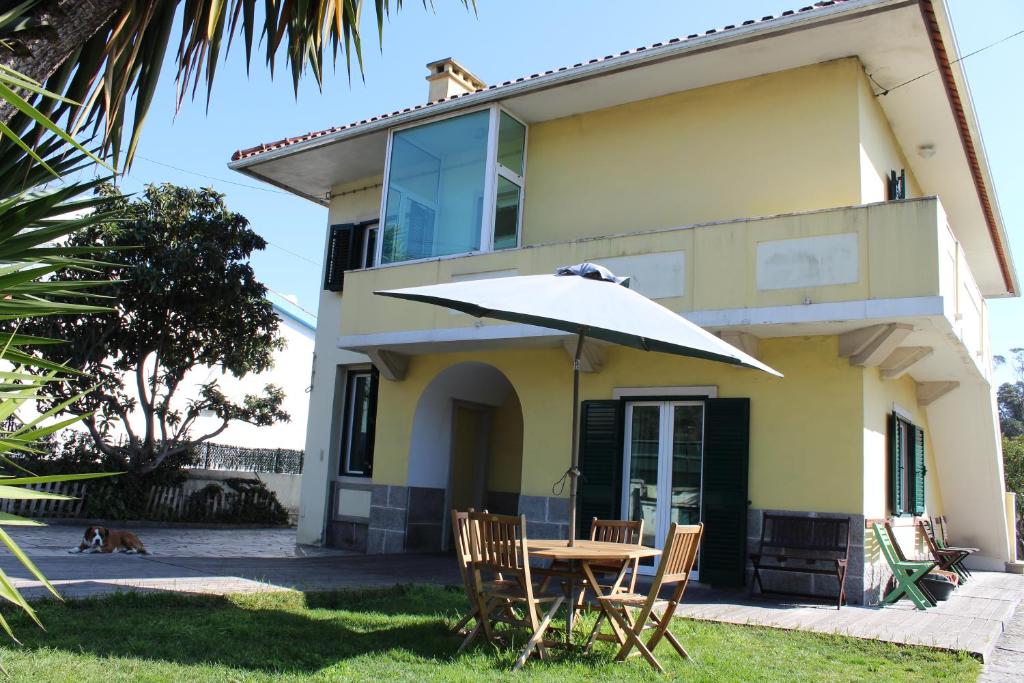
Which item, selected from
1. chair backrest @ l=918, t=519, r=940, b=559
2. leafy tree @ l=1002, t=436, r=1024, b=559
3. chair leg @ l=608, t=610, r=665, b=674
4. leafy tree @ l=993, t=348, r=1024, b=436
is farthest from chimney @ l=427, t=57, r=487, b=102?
leafy tree @ l=993, t=348, r=1024, b=436

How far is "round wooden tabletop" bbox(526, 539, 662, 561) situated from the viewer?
562cm

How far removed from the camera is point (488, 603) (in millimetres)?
6051

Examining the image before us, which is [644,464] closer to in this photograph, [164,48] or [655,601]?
[655,601]

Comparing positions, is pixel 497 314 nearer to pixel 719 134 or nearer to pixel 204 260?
pixel 719 134

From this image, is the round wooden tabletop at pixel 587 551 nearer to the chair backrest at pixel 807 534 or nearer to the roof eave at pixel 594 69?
the chair backrest at pixel 807 534

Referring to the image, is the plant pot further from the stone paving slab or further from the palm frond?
the palm frond

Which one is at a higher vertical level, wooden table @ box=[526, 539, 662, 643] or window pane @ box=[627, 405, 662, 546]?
window pane @ box=[627, 405, 662, 546]

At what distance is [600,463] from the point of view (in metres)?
10.7

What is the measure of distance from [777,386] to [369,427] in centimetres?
701

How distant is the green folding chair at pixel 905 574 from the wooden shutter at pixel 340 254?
30.6 feet

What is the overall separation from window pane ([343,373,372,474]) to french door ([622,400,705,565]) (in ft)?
16.9

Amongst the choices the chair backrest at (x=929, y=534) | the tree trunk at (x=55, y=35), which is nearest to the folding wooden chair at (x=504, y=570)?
the tree trunk at (x=55, y=35)

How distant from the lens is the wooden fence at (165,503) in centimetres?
1634

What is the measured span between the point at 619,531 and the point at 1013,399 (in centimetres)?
5672
